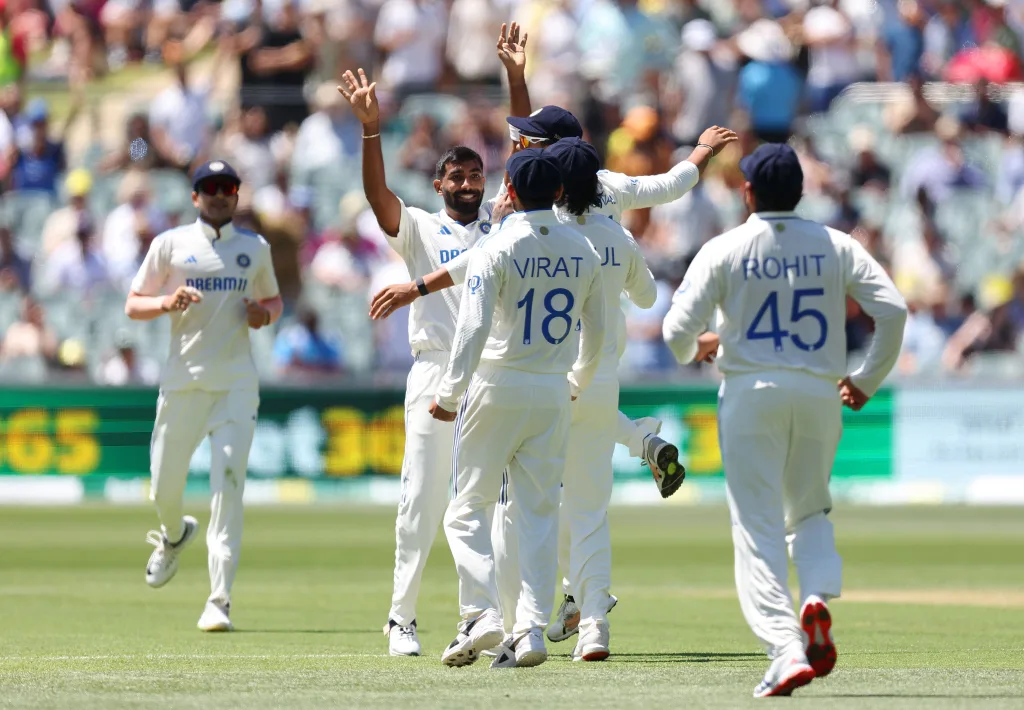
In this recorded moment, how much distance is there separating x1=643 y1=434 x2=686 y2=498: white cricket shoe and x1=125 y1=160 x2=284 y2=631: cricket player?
110 inches

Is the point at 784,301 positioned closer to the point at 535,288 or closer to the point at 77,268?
the point at 535,288

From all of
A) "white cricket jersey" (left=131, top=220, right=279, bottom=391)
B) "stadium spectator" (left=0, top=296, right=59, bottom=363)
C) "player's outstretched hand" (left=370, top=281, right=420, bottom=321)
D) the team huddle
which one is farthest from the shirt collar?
"stadium spectator" (left=0, top=296, right=59, bottom=363)

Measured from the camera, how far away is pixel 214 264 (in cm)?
1103

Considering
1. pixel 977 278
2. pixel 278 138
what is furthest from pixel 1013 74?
pixel 278 138

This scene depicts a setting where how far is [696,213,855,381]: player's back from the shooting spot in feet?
23.9

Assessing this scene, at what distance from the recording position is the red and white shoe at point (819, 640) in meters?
7.08

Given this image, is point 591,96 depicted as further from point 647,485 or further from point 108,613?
point 108,613

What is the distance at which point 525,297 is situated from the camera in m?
7.91

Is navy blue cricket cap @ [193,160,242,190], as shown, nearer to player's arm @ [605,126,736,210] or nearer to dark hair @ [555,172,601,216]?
player's arm @ [605,126,736,210]

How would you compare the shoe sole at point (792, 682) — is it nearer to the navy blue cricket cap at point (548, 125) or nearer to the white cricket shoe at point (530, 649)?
the white cricket shoe at point (530, 649)

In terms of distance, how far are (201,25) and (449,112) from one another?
3.96m

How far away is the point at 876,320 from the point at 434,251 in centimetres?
265

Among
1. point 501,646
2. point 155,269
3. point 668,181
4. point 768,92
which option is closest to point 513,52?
point 668,181

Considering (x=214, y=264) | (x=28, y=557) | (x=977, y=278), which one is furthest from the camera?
(x=977, y=278)
